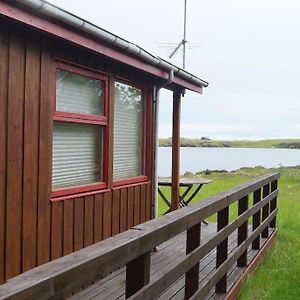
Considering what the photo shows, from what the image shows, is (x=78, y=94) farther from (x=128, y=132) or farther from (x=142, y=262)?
(x=142, y=262)

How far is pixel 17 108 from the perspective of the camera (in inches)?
135

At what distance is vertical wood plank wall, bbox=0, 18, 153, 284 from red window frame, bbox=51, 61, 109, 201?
0.08 meters

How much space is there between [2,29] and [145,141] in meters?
2.76

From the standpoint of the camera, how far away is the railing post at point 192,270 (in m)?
3.24

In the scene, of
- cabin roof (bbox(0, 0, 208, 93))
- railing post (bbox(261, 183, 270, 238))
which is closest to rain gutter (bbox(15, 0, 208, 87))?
cabin roof (bbox(0, 0, 208, 93))

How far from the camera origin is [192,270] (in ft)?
11.0

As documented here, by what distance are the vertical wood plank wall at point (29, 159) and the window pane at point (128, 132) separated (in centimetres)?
87

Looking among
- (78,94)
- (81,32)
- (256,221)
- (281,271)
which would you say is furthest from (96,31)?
(281,271)

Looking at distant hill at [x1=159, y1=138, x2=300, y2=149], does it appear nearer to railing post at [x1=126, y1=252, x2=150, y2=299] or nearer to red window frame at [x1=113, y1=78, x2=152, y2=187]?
red window frame at [x1=113, y1=78, x2=152, y2=187]

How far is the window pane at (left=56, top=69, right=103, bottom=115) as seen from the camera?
403cm

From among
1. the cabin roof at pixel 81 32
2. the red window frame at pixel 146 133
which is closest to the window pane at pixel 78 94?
the cabin roof at pixel 81 32

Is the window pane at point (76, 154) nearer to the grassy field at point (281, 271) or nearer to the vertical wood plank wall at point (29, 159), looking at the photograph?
the vertical wood plank wall at point (29, 159)

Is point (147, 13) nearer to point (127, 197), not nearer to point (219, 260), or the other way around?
point (127, 197)

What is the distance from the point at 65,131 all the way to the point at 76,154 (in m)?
0.30
